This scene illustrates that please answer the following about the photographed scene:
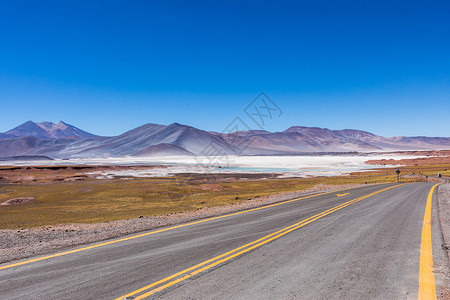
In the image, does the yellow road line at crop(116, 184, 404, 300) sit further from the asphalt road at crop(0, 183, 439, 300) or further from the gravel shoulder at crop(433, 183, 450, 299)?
the gravel shoulder at crop(433, 183, 450, 299)

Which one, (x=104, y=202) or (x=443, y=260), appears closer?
(x=443, y=260)

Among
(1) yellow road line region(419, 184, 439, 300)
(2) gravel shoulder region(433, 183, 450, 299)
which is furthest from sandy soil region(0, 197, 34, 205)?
(2) gravel shoulder region(433, 183, 450, 299)

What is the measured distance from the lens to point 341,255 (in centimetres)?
772

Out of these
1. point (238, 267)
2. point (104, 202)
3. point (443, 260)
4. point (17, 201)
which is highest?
point (238, 267)

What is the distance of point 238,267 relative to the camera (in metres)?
6.80

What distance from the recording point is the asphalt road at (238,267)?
5566 mm

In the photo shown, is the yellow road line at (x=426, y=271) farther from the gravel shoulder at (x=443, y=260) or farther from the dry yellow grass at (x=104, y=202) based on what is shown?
the dry yellow grass at (x=104, y=202)

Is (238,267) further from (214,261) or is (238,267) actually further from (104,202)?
(104,202)

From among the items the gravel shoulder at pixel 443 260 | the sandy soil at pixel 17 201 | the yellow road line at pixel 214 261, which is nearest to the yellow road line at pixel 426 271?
the gravel shoulder at pixel 443 260

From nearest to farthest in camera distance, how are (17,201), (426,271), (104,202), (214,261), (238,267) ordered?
(426,271), (238,267), (214,261), (104,202), (17,201)

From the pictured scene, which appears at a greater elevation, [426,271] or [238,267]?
[238,267]

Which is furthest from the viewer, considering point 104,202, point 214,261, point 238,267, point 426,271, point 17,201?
point 17,201

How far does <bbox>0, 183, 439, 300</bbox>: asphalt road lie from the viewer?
557 cm

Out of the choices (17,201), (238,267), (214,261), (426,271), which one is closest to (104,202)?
(17,201)
